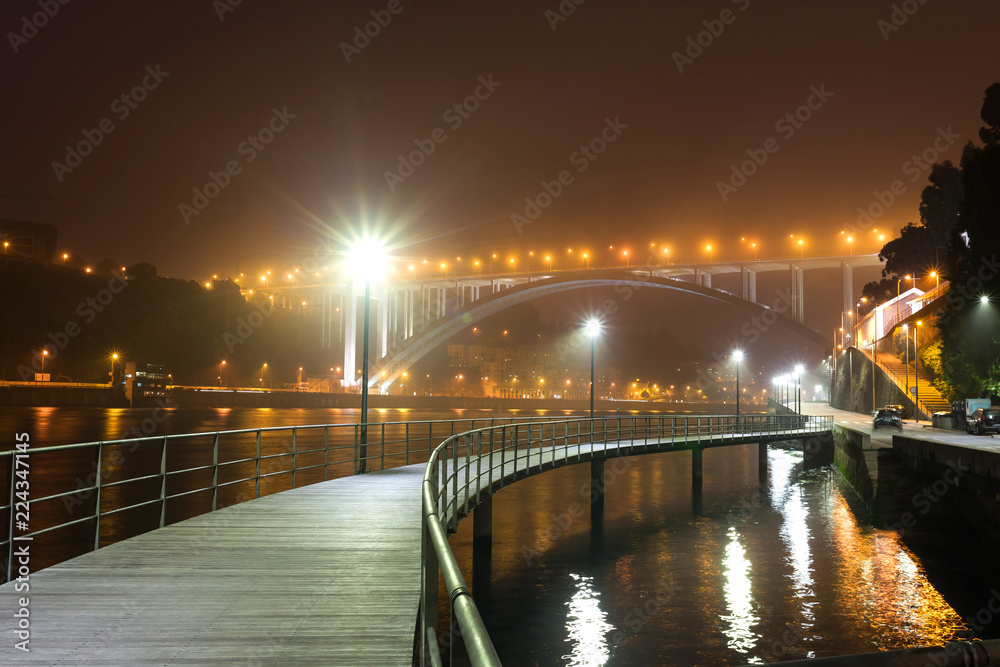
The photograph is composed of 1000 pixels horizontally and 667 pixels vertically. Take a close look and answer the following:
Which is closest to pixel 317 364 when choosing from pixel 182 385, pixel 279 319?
pixel 279 319

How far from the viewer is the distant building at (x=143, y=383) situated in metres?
83.8

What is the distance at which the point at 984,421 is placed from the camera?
3073 cm

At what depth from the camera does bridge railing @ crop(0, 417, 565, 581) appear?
9570 mm

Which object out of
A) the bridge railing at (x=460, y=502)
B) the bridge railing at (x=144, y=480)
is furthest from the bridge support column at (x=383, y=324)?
the bridge railing at (x=460, y=502)

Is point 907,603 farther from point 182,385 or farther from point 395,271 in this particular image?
point 182,385

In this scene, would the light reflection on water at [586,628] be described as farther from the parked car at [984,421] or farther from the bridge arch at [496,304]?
the bridge arch at [496,304]

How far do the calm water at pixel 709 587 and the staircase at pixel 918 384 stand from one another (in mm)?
19335

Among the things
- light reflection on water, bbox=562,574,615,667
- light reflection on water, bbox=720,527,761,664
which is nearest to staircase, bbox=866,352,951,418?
light reflection on water, bbox=720,527,761,664

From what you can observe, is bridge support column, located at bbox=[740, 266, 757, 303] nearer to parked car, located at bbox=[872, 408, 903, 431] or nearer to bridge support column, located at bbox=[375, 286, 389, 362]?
parked car, located at bbox=[872, 408, 903, 431]

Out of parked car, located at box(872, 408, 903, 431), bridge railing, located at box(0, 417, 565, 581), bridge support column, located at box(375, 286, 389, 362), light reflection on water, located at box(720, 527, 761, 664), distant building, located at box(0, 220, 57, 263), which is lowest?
light reflection on water, located at box(720, 527, 761, 664)

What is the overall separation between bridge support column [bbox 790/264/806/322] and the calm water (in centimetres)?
3871

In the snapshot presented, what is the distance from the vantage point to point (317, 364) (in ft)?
421

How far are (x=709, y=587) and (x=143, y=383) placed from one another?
8123cm

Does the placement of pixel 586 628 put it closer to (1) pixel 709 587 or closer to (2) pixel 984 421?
(1) pixel 709 587
